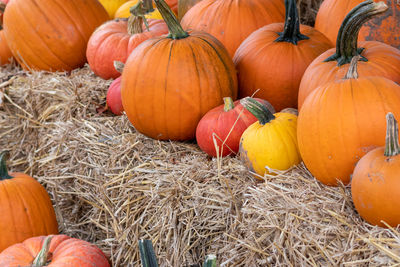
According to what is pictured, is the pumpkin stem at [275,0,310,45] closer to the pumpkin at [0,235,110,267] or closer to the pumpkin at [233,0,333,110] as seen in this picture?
the pumpkin at [233,0,333,110]

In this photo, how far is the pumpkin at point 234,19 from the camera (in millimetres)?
3117

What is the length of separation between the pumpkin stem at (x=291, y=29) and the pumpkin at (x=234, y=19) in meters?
0.47

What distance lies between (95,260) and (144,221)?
31 centimetres

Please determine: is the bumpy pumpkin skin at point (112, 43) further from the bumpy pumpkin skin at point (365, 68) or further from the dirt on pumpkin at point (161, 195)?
the bumpy pumpkin skin at point (365, 68)

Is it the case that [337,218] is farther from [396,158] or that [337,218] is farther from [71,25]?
[71,25]

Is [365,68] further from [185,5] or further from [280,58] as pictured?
[185,5]

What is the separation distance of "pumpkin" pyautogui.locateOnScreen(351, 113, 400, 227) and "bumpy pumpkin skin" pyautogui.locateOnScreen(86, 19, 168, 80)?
2202 millimetres

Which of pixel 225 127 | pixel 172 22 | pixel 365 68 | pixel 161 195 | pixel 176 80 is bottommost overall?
pixel 161 195

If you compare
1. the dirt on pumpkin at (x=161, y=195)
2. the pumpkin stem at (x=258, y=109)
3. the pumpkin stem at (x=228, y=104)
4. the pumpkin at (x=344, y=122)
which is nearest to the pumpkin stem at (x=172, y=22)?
the pumpkin stem at (x=228, y=104)

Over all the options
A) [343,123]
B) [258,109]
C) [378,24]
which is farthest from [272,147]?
[378,24]

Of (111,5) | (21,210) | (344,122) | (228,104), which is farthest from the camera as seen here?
(111,5)

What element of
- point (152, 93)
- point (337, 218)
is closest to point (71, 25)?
point (152, 93)

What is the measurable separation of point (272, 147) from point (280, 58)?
0.74m

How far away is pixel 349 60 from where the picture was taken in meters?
2.07
